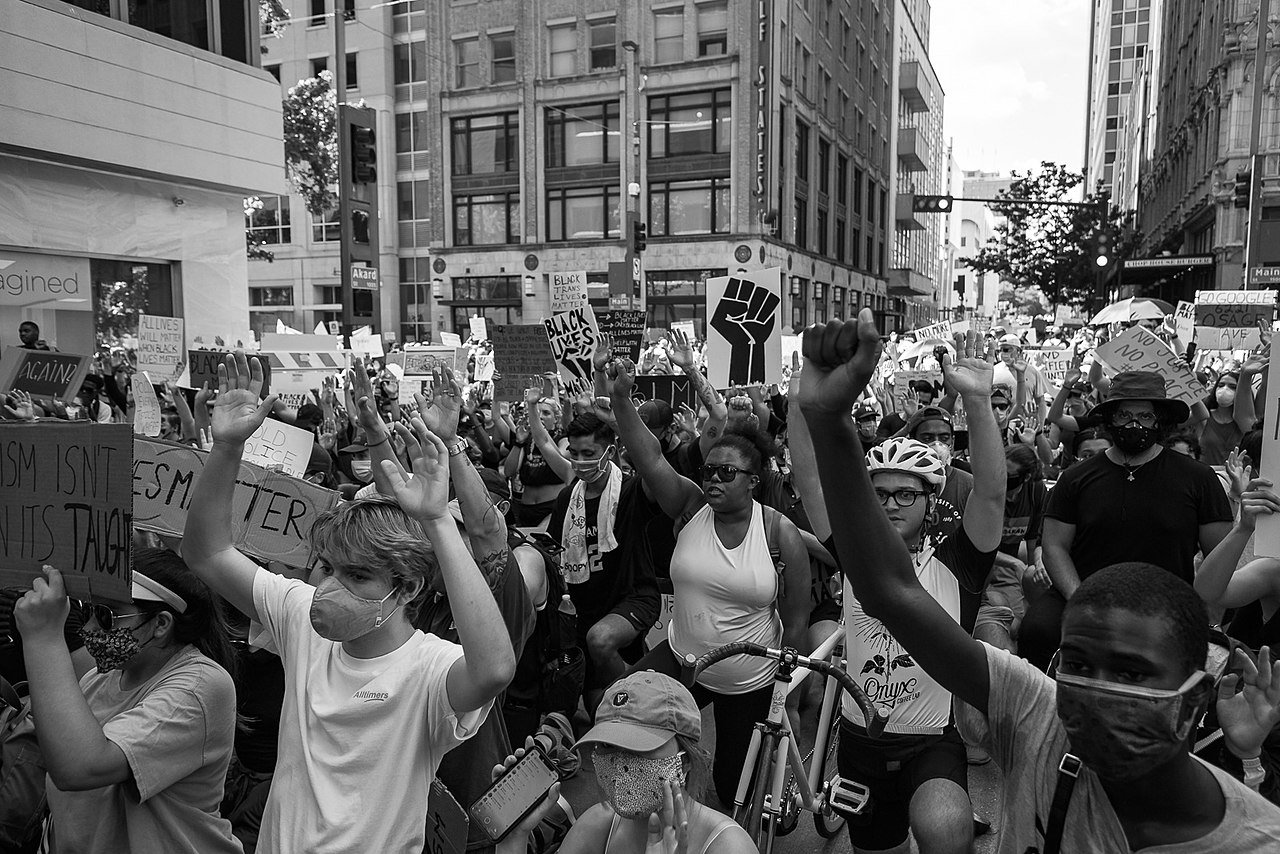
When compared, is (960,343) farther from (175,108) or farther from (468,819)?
(175,108)

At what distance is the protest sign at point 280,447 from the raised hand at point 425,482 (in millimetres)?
2576

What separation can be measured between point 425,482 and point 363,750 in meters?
0.71

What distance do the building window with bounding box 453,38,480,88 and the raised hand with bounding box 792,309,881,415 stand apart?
41.6m

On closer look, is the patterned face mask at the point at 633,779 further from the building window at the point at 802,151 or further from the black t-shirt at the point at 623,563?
the building window at the point at 802,151

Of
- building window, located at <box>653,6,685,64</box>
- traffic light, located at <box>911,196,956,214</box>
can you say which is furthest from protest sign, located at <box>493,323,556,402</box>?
building window, located at <box>653,6,685,64</box>

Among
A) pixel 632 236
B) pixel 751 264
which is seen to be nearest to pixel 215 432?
pixel 632 236

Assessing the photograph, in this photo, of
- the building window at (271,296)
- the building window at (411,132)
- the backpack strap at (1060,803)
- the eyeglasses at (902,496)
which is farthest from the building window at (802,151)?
the backpack strap at (1060,803)

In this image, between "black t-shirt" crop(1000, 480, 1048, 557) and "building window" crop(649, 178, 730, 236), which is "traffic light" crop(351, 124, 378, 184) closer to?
"black t-shirt" crop(1000, 480, 1048, 557)

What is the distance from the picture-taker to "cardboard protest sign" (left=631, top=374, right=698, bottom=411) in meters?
7.76

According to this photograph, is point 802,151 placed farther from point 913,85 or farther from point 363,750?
point 363,750

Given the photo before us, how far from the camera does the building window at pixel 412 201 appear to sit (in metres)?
43.0

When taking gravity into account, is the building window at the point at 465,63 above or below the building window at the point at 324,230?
above

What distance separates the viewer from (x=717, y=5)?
36.5m

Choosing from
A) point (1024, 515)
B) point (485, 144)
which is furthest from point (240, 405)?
point (485, 144)
